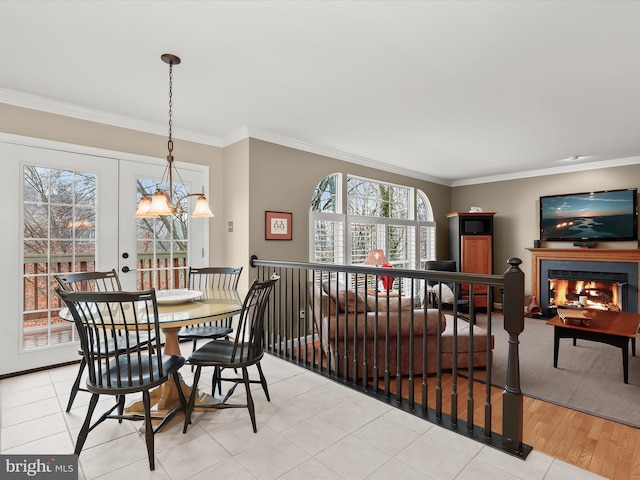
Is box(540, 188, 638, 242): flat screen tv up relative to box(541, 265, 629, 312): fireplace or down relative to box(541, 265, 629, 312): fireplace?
up

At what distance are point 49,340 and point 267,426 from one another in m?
2.42

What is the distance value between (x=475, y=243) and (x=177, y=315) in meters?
→ 5.86

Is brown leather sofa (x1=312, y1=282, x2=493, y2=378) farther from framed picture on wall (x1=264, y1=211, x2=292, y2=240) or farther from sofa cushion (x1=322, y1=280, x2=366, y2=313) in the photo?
framed picture on wall (x1=264, y1=211, x2=292, y2=240)

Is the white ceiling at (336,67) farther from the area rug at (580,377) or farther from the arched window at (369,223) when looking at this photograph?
the area rug at (580,377)

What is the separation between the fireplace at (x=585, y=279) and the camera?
5.30 meters

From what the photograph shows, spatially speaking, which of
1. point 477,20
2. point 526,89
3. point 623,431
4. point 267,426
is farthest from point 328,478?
point 526,89

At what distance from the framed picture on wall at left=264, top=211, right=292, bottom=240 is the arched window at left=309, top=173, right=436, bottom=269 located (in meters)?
0.41

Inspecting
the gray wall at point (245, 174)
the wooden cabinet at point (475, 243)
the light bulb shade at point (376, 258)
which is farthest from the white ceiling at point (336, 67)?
the wooden cabinet at point (475, 243)

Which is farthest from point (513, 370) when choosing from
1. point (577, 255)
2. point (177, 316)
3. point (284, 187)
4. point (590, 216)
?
point (590, 216)

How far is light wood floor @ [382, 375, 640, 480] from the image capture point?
1913mm

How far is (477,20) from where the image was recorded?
2.08 meters

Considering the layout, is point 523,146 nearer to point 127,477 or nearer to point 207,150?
point 207,150

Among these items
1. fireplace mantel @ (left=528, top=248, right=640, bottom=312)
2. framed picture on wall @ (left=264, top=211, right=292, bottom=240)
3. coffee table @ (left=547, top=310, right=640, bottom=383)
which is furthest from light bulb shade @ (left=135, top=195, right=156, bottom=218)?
fireplace mantel @ (left=528, top=248, right=640, bottom=312)

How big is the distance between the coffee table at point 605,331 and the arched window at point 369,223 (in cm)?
264
